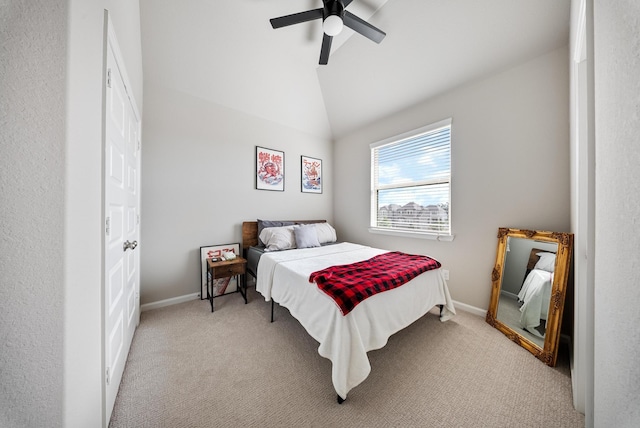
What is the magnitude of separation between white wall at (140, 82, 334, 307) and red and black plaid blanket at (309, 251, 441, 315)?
6.32 feet

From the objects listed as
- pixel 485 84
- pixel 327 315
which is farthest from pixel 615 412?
pixel 485 84

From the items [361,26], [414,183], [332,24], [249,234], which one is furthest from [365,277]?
[361,26]

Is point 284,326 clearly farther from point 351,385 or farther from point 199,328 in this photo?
point 351,385

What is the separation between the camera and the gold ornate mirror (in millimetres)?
1606

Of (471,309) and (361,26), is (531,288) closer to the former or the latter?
(471,309)

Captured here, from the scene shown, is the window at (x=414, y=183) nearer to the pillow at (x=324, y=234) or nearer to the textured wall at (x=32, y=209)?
→ the pillow at (x=324, y=234)

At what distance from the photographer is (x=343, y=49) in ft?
8.97

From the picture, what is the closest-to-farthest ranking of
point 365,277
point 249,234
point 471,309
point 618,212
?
1. point 618,212
2. point 365,277
3. point 471,309
4. point 249,234

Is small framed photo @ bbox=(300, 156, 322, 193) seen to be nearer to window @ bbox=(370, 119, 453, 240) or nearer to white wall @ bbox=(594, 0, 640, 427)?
window @ bbox=(370, 119, 453, 240)

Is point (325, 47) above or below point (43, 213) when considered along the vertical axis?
above

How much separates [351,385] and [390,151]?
301 centimetres

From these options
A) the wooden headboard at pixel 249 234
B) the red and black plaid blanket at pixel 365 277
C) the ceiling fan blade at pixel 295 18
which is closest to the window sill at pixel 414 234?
the red and black plaid blanket at pixel 365 277

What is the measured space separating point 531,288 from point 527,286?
0.13 ft

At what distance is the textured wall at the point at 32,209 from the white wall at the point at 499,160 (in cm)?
311
